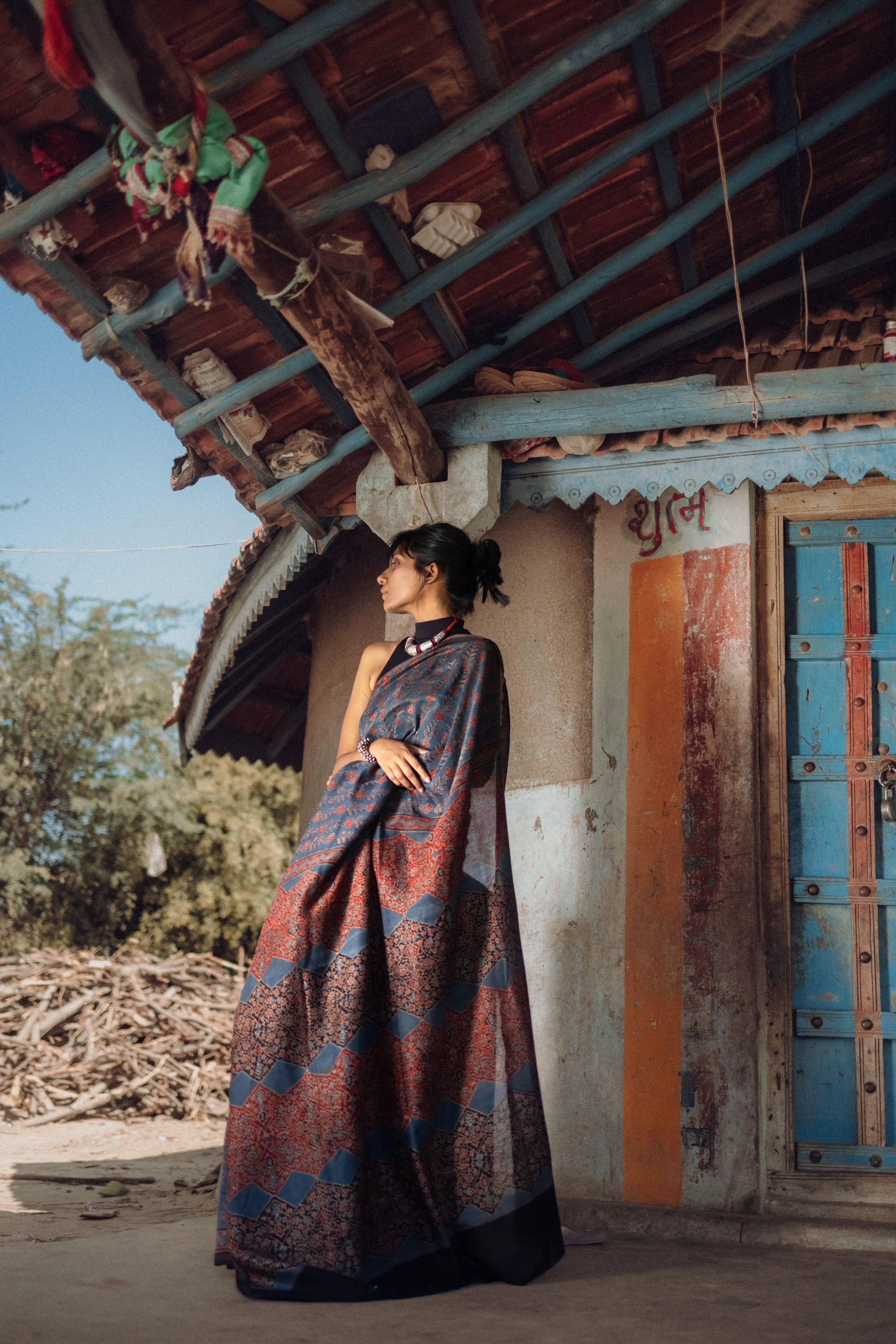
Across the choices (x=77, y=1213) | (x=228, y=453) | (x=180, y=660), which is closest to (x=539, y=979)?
(x=77, y=1213)

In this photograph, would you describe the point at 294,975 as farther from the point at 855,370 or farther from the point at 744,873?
the point at 855,370

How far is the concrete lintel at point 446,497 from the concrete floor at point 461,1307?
8.49 ft

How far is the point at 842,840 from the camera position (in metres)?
4.42

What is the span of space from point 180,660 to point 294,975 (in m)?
17.1

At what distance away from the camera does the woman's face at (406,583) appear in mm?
3781

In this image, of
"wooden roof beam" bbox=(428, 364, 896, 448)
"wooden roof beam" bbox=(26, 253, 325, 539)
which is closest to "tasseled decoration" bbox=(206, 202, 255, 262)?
"wooden roof beam" bbox=(26, 253, 325, 539)

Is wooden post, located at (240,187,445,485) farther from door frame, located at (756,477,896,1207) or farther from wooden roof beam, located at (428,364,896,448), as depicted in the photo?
door frame, located at (756,477,896,1207)

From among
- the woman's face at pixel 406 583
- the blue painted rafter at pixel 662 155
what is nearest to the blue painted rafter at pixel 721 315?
the blue painted rafter at pixel 662 155

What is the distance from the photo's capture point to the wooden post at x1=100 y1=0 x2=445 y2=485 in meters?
2.54

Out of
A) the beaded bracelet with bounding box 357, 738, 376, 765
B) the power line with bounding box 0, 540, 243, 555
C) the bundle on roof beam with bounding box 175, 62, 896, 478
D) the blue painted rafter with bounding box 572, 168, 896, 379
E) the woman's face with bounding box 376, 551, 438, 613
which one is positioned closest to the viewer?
the beaded bracelet with bounding box 357, 738, 376, 765

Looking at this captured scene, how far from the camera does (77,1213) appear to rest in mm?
4355

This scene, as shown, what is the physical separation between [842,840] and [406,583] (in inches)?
79.5

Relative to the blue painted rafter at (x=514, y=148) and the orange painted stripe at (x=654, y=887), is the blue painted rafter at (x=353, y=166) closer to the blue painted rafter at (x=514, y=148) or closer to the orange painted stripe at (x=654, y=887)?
the blue painted rafter at (x=514, y=148)

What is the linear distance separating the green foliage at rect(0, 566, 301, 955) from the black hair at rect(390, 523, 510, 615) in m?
14.1
